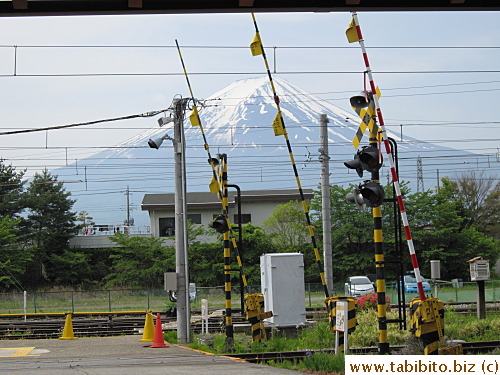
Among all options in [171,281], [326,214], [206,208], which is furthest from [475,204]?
[171,281]

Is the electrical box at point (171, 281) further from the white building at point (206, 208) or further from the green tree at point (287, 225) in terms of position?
the white building at point (206, 208)

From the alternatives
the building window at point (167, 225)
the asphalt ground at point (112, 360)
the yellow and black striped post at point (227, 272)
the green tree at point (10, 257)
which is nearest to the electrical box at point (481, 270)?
the yellow and black striped post at point (227, 272)

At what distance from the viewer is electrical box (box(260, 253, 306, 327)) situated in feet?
62.1

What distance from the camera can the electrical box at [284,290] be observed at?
18.9 metres

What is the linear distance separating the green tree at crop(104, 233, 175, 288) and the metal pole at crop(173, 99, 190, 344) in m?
29.7

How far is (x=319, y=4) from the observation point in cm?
1001

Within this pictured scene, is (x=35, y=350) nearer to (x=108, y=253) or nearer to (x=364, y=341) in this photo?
(x=364, y=341)

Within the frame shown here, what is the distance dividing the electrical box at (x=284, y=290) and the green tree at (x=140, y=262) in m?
31.5

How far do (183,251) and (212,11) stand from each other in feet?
37.7

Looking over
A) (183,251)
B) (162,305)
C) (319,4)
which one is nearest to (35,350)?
(183,251)

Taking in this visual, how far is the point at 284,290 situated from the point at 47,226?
4188cm

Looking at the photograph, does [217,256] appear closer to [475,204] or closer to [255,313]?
[475,204]

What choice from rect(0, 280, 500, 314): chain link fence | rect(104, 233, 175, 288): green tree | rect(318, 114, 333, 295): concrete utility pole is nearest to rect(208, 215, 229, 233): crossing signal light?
rect(318, 114, 333, 295): concrete utility pole

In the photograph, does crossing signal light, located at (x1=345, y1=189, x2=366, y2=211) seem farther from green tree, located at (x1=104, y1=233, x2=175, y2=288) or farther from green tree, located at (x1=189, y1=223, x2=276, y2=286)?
green tree, located at (x1=104, y1=233, x2=175, y2=288)
